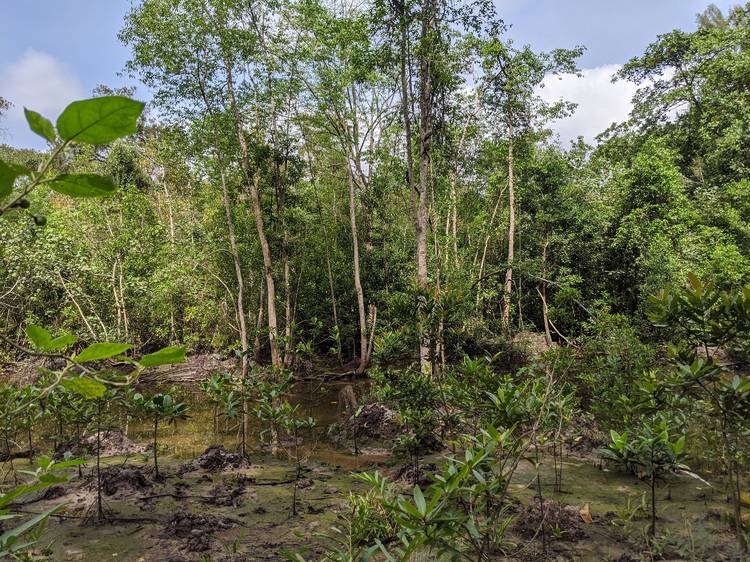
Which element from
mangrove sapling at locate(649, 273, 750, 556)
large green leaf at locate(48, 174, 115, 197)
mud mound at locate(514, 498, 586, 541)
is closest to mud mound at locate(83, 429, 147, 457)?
mud mound at locate(514, 498, 586, 541)

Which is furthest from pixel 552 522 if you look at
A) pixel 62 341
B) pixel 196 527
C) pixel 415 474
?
pixel 62 341

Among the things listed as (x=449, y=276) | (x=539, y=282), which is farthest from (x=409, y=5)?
(x=539, y=282)

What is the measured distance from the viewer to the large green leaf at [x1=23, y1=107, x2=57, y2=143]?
0.46m

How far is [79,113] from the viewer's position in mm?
418

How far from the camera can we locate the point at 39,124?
46 centimetres

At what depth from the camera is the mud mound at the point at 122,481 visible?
4.41 meters

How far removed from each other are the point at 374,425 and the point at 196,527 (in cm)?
423

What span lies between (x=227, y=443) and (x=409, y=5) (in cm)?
883

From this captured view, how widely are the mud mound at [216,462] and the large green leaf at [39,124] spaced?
18.8ft

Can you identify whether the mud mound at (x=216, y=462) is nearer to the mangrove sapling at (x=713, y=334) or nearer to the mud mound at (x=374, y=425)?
the mud mound at (x=374, y=425)

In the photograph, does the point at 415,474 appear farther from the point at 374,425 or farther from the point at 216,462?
the point at 374,425

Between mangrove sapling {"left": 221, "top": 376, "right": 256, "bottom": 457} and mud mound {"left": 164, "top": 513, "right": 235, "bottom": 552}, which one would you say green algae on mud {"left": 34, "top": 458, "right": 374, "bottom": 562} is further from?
mangrove sapling {"left": 221, "top": 376, "right": 256, "bottom": 457}

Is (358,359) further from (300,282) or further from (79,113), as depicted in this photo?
(79,113)

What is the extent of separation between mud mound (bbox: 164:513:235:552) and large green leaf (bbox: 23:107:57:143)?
368 cm
